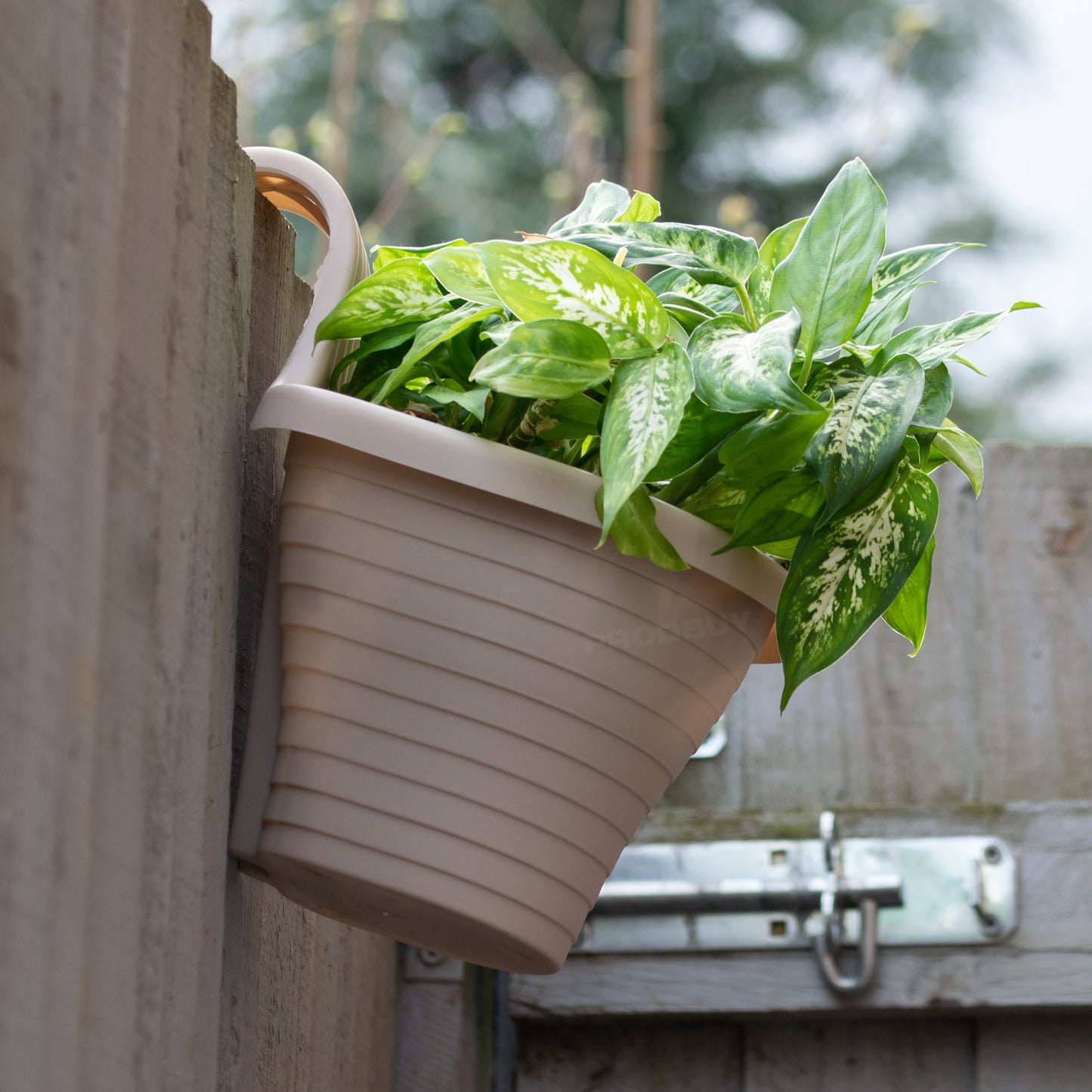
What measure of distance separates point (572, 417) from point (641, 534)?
6 centimetres

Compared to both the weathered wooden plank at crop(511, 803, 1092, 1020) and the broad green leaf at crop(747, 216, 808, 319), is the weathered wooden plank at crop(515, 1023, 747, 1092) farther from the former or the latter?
the broad green leaf at crop(747, 216, 808, 319)

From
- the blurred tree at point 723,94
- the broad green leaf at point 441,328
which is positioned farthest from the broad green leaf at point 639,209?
the blurred tree at point 723,94

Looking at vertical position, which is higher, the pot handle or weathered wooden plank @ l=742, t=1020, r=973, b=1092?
the pot handle

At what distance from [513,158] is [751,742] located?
3.23 meters

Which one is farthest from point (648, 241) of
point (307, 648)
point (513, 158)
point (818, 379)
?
point (513, 158)

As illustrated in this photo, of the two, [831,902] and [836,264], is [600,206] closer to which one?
[836,264]

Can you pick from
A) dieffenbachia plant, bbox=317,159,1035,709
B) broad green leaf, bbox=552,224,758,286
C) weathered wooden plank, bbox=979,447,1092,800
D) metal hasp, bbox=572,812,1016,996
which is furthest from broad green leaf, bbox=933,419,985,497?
weathered wooden plank, bbox=979,447,1092,800

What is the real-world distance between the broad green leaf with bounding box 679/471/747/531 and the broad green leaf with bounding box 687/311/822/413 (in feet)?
0.18

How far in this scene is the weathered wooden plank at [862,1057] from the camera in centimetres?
95

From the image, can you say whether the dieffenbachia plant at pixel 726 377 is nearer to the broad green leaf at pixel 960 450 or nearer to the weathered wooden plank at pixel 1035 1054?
the broad green leaf at pixel 960 450

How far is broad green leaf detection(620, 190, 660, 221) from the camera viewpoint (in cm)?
51

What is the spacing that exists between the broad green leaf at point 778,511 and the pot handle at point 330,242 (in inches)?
6.7

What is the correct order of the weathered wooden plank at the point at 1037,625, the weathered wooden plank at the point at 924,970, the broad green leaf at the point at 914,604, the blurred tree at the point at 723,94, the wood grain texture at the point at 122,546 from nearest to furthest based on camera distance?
the wood grain texture at the point at 122,546 → the broad green leaf at the point at 914,604 → the weathered wooden plank at the point at 924,970 → the weathered wooden plank at the point at 1037,625 → the blurred tree at the point at 723,94

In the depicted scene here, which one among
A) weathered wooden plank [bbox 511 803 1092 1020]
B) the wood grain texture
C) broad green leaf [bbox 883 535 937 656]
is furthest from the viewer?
weathered wooden plank [bbox 511 803 1092 1020]
